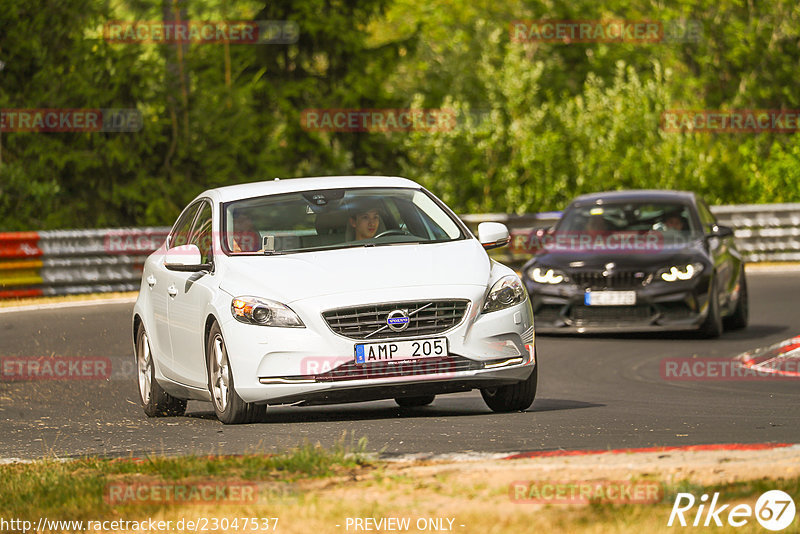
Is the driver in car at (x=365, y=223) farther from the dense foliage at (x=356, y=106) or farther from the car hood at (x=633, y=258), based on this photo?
the dense foliage at (x=356, y=106)

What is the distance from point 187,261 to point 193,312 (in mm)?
345

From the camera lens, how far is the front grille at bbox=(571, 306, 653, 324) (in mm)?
16797

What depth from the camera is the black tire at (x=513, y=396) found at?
10.4 meters

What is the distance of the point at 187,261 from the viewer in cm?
1055

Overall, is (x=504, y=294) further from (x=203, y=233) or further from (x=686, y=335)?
(x=686, y=335)

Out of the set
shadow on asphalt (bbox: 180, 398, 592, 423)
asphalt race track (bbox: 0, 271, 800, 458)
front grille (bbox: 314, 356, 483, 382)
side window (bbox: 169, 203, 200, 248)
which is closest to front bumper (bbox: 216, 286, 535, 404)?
front grille (bbox: 314, 356, 483, 382)

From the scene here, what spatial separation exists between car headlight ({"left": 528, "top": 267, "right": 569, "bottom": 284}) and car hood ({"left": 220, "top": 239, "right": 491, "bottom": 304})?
6790 mm

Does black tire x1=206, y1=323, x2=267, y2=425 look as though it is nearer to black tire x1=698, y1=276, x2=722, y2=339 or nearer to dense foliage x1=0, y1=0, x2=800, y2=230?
black tire x1=698, y1=276, x2=722, y2=339

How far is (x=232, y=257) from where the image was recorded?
10430mm

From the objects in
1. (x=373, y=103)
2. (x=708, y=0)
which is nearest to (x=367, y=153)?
(x=373, y=103)

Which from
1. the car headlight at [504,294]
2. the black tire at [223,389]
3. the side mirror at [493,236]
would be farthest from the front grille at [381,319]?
the side mirror at [493,236]

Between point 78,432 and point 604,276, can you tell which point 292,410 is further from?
point 604,276

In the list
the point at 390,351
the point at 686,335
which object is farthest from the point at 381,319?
the point at 686,335

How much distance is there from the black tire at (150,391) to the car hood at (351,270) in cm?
178
